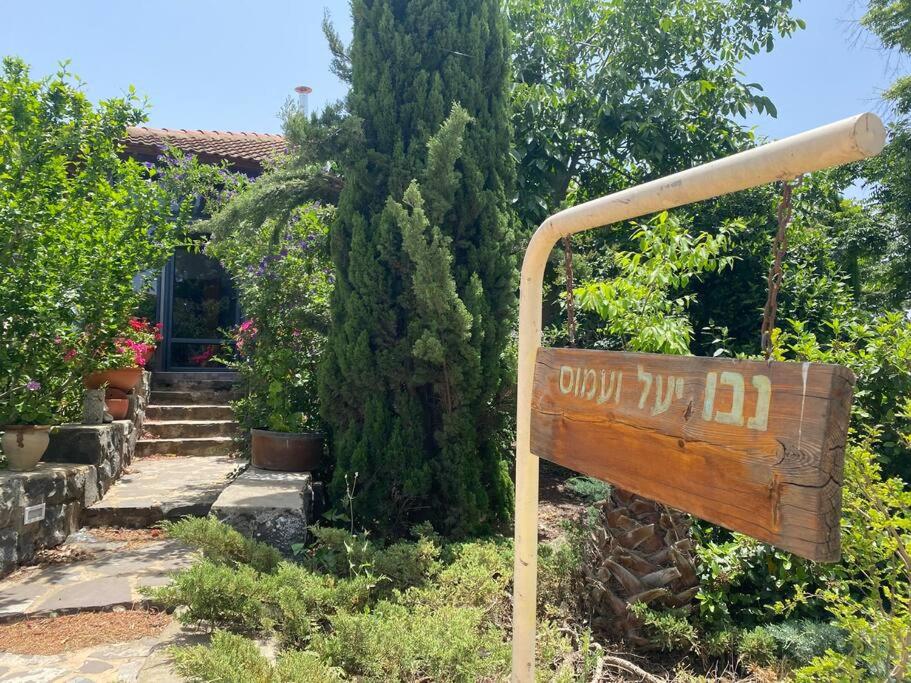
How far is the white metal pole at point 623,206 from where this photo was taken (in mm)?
1062

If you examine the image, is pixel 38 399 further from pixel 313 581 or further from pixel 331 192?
pixel 313 581

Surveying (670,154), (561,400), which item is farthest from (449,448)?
(670,154)

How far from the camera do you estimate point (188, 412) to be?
25.4ft

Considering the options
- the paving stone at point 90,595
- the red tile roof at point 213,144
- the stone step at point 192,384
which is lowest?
the paving stone at point 90,595

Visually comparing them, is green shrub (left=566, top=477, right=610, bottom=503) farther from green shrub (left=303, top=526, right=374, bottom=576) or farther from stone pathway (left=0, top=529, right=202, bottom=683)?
stone pathway (left=0, top=529, right=202, bottom=683)

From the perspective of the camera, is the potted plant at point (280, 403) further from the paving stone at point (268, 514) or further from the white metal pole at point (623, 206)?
the white metal pole at point (623, 206)

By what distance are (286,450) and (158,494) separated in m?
1.45

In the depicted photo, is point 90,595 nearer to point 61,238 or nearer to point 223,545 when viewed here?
point 223,545

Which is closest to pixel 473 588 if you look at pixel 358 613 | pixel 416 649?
pixel 358 613

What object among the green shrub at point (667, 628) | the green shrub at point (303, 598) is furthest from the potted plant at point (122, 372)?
the green shrub at point (667, 628)

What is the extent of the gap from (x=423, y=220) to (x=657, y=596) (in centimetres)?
231

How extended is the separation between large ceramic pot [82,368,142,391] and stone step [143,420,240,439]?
95 centimetres

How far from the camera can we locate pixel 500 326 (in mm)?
4312

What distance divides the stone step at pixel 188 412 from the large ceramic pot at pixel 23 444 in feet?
10.9
